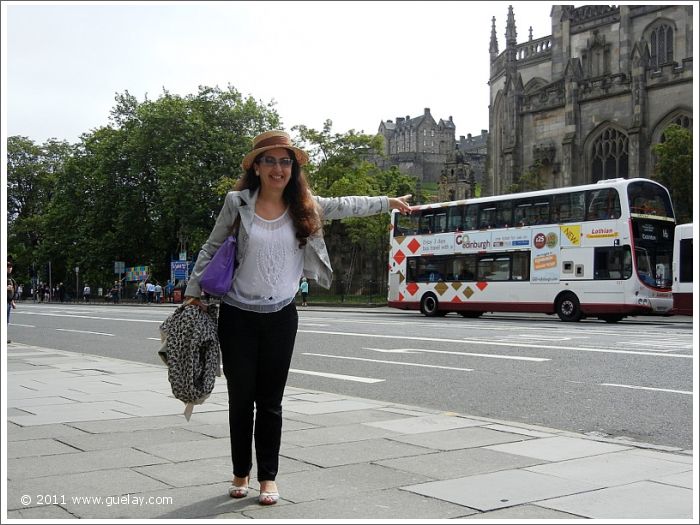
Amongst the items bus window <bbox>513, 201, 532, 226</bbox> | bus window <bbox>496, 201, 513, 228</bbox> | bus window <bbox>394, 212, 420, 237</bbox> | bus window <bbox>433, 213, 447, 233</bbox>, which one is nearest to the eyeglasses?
bus window <bbox>513, 201, 532, 226</bbox>

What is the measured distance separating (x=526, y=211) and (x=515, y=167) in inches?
1060

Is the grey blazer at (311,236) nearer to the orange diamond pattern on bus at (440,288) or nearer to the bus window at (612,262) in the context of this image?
the bus window at (612,262)

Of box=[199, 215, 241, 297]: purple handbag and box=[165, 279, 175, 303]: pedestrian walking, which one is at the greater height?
box=[199, 215, 241, 297]: purple handbag

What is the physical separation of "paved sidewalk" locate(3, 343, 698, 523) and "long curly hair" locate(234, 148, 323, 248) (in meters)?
1.46

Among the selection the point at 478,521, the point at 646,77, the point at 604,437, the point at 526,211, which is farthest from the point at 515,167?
the point at 478,521

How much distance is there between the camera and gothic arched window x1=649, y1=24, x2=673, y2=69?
164 ft

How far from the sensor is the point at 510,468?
5.40m

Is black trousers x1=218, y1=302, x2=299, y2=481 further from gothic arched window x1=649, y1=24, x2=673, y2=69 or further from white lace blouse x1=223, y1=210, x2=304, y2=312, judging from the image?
gothic arched window x1=649, y1=24, x2=673, y2=69

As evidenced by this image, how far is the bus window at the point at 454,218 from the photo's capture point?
27875 mm

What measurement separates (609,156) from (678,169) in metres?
12.3

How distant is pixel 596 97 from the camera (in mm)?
46750

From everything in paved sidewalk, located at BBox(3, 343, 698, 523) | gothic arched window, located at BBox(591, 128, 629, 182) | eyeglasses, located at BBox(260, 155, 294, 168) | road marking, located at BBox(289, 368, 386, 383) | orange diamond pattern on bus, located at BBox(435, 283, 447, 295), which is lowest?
road marking, located at BBox(289, 368, 386, 383)

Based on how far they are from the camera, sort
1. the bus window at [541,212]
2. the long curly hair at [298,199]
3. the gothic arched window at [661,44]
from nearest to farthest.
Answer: the long curly hair at [298,199] → the bus window at [541,212] → the gothic arched window at [661,44]

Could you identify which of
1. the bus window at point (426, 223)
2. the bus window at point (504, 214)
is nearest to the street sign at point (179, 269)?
the bus window at point (426, 223)
